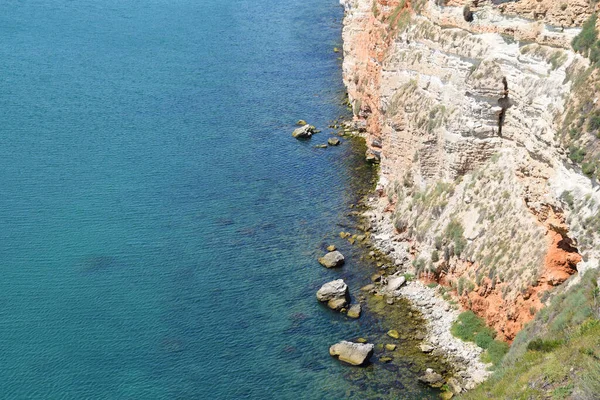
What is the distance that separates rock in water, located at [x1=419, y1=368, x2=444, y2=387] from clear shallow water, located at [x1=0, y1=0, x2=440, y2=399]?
449cm

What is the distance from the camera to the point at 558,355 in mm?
31938

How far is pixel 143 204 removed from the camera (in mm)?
69062

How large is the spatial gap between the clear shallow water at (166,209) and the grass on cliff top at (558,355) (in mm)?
12544

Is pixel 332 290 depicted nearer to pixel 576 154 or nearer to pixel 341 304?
pixel 341 304

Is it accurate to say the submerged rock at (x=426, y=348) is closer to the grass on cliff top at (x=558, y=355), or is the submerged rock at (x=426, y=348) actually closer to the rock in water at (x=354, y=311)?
the rock in water at (x=354, y=311)

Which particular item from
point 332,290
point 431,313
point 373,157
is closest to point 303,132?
point 373,157

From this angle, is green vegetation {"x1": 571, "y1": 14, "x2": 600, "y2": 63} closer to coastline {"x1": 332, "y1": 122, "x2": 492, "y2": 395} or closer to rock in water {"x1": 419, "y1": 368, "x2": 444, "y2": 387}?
coastline {"x1": 332, "y1": 122, "x2": 492, "y2": 395}

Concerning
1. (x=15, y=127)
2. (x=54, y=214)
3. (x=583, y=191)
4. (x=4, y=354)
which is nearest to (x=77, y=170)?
(x=54, y=214)


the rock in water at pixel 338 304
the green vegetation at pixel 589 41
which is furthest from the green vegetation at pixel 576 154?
the rock in water at pixel 338 304

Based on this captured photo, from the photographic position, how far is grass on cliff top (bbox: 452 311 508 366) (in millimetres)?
46750

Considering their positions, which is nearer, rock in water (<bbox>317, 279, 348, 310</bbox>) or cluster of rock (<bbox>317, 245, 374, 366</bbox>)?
Answer: cluster of rock (<bbox>317, 245, 374, 366</bbox>)

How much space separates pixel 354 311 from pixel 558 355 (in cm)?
2303

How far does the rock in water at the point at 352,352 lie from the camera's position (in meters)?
48.8

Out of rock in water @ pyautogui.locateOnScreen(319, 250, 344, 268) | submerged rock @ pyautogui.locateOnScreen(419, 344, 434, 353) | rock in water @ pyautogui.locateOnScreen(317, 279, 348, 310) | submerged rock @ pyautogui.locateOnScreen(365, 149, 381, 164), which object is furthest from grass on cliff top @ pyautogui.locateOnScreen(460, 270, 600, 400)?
submerged rock @ pyautogui.locateOnScreen(365, 149, 381, 164)
